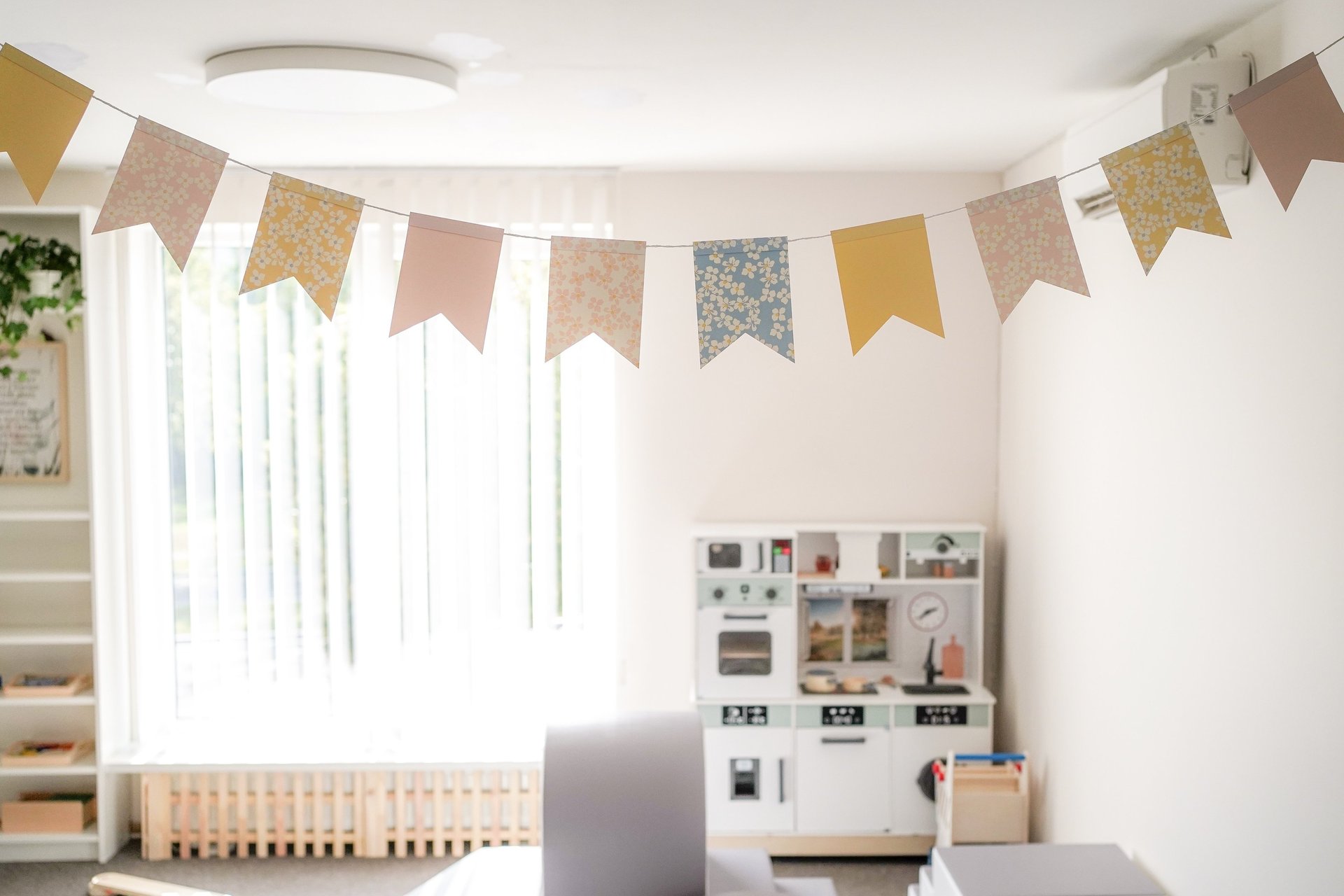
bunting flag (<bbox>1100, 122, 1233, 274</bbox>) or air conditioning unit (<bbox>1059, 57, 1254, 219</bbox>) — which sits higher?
air conditioning unit (<bbox>1059, 57, 1254, 219</bbox>)

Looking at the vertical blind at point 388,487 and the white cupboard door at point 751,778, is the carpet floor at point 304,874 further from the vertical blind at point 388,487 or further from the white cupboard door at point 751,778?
the vertical blind at point 388,487

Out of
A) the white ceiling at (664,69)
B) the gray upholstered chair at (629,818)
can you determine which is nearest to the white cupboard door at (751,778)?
the gray upholstered chair at (629,818)

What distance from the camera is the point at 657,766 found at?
274 cm

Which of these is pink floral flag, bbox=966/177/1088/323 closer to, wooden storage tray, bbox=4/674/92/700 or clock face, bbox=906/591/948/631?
clock face, bbox=906/591/948/631

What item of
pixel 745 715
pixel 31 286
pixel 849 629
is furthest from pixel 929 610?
pixel 31 286

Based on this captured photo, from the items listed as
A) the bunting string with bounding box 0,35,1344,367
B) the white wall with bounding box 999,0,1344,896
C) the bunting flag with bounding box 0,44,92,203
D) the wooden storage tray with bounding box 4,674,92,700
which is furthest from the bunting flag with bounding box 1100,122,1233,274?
the wooden storage tray with bounding box 4,674,92,700

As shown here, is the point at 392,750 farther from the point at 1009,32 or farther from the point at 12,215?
the point at 1009,32

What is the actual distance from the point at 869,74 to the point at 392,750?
2845 mm

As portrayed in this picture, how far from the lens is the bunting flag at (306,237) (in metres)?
2.09

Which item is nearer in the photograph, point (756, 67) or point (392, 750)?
point (756, 67)

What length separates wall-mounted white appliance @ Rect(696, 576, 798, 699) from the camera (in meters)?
3.73

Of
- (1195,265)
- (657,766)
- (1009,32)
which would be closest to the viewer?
(1009,32)

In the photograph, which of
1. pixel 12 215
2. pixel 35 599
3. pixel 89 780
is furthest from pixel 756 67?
pixel 89 780

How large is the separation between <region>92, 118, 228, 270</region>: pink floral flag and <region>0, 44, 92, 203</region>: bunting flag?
0.37 feet
